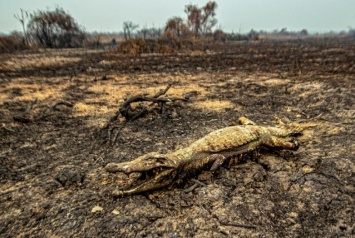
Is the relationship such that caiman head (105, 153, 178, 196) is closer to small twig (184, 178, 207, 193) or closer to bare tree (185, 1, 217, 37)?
small twig (184, 178, 207, 193)

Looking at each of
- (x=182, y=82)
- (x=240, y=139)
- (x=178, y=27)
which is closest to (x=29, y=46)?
(x=178, y=27)

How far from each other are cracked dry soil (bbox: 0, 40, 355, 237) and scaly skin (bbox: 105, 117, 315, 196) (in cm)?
15

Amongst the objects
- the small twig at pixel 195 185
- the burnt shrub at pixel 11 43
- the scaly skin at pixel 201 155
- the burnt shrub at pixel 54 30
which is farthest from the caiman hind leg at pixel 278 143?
the burnt shrub at pixel 54 30

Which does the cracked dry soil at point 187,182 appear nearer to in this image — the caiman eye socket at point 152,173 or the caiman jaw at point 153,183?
the caiman jaw at point 153,183

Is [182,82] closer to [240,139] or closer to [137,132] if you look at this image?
[137,132]

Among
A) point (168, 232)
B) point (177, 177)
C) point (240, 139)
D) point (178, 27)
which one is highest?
point (178, 27)

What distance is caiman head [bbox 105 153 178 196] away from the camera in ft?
8.63

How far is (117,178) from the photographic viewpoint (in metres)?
3.15

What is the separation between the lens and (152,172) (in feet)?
9.12

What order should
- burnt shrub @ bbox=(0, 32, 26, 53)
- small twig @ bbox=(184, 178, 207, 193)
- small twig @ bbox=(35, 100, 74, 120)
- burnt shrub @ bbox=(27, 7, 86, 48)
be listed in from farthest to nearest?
1. burnt shrub @ bbox=(27, 7, 86, 48)
2. burnt shrub @ bbox=(0, 32, 26, 53)
3. small twig @ bbox=(35, 100, 74, 120)
4. small twig @ bbox=(184, 178, 207, 193)

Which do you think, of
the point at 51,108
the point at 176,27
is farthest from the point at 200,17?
the point at 51,108

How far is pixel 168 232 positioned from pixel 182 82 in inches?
261

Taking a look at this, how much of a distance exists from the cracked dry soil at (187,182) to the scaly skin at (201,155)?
147 mm

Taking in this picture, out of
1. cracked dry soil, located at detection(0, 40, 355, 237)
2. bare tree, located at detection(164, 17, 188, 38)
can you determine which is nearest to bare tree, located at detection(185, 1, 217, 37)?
bare tree, located at detection(164, 17, 188, 38)
